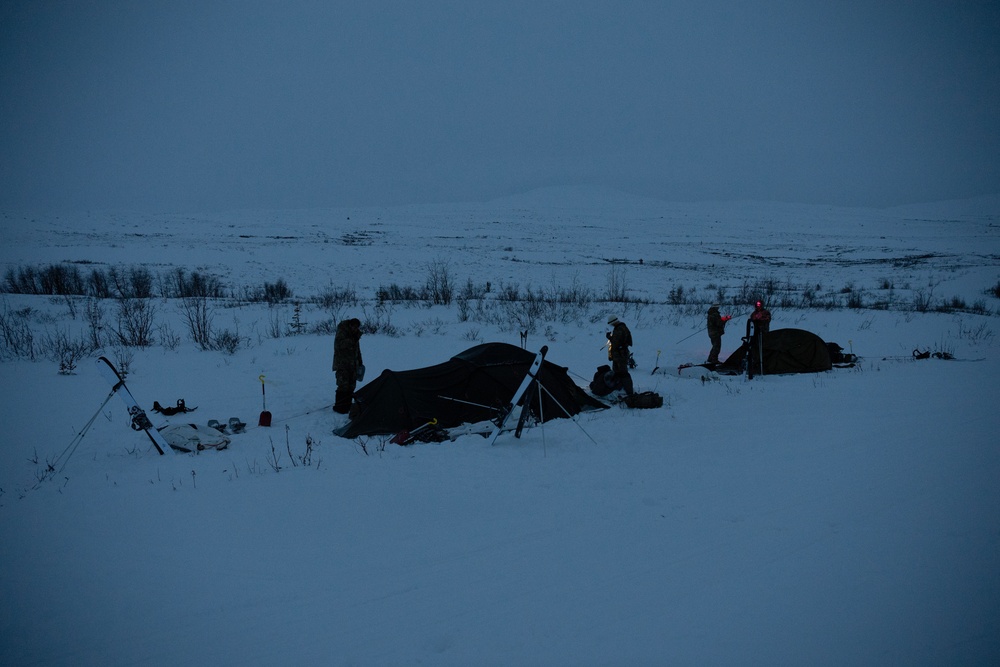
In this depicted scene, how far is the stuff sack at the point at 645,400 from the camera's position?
31.4 feet

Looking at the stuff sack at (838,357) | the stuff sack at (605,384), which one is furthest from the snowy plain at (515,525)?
the stuff sack at (605,384)

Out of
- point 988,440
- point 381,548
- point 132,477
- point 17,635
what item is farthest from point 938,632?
point 132,477

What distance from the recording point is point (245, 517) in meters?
5.12

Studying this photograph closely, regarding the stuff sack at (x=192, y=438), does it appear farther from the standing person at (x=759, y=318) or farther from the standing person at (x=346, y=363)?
the standing person at (x=759, y=318)

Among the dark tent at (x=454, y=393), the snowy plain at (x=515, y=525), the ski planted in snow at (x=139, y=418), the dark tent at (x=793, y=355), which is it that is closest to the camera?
the snowy plain at (x=515, y=525)

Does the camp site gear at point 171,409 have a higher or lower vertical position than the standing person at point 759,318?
lower

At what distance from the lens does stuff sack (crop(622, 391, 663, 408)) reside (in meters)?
9.56

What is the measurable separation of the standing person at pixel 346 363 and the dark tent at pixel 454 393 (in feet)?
2.02

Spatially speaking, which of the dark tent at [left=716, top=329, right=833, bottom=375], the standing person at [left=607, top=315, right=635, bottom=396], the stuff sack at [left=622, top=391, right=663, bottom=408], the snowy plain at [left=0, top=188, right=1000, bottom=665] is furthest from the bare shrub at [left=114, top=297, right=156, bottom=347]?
the dark tent at [left=716, top=329, right=833, bottom=375]

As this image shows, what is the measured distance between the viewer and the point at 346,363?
939 centimetres

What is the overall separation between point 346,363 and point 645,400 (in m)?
5.85

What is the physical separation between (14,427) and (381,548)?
776cm

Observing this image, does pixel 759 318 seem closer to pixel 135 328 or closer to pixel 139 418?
pixel 139 418

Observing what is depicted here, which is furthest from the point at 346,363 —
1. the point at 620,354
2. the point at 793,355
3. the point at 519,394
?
the point at 793,355
